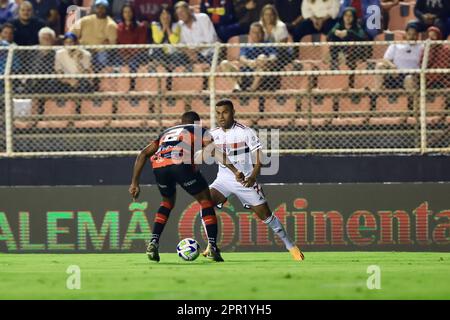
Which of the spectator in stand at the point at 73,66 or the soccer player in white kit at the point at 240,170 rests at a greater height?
the spectator in stand at the point at 73,66

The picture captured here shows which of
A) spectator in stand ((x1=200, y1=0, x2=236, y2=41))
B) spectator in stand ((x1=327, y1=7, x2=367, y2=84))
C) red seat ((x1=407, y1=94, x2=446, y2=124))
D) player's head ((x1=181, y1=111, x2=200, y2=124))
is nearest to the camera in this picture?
player's head ((x1=181, y1=111, x2=200, y2=124))

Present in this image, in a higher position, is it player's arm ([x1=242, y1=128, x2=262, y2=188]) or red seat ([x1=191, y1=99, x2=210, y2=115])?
red seat ([x1=191, y1=99, x2=210, y2=115])

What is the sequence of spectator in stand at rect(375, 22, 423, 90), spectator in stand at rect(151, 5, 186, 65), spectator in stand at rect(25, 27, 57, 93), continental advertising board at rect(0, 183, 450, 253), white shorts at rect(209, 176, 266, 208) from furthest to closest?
spectator in stand at rect(151, 5, 186, 65), spectator in stand at rect(25, 27, 57, 93), spectator in stand at rect(375, 22, 423, 90), continental advertising board at rect(0, 183, 450, 253), white shorts at rect(209, 176, 266, 208)

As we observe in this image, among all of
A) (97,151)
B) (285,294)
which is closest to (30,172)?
(97,151)

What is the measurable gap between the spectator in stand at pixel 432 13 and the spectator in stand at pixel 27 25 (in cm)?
593

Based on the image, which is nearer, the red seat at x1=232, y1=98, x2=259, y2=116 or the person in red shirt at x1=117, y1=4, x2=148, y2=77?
the red seat at x1=232, y1=98, x2=259, y2=116

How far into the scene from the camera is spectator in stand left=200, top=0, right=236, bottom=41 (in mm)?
19688

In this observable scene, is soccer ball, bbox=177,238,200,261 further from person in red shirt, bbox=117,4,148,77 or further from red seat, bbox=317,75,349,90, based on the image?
person in red shirt, bbox=117,4,148,77

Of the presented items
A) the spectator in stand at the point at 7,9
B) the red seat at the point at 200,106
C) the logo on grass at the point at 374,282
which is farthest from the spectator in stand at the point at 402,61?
the logo on grass at the point at 374,282

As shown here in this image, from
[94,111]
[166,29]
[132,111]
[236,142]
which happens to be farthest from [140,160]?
[166,29]

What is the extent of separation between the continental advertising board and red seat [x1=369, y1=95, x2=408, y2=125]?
951mm

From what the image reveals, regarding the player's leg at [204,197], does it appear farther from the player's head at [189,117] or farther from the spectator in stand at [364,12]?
the spectator in stand at [364,12]

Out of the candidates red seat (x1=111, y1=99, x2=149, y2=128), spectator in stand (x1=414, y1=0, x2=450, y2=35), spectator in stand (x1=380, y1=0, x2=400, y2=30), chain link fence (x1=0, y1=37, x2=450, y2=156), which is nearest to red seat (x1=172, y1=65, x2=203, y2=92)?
chain link fence (x1=0, y1=37, x2=450, y2=156)

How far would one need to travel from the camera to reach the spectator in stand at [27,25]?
63.9 ft
